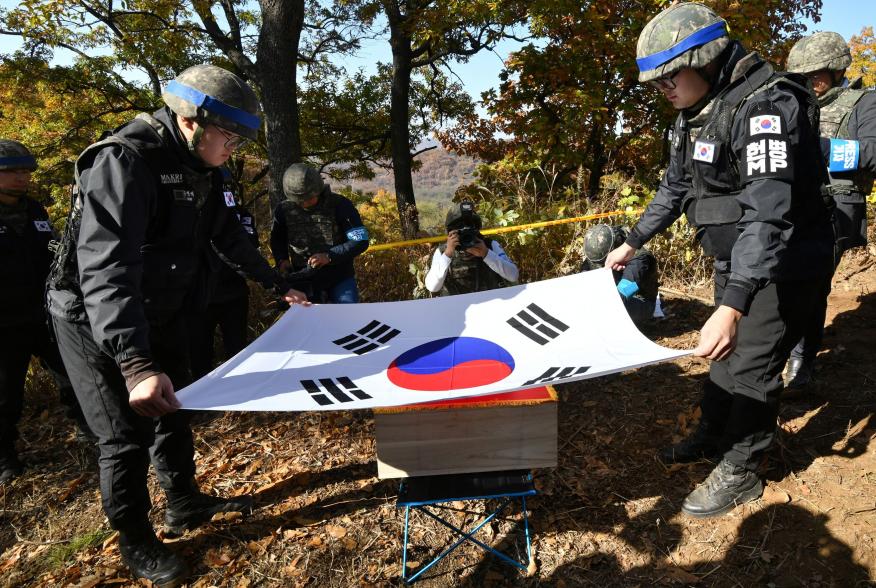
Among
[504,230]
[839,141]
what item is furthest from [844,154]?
[504,230]

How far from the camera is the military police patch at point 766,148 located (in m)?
2.28

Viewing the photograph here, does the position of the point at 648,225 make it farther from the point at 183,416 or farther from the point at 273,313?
the point at 273,313

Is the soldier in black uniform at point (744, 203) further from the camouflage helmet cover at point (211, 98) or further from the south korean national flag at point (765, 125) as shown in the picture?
the camouflage helmet cover at point (211, 98)

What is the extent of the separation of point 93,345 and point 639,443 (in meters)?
3.50

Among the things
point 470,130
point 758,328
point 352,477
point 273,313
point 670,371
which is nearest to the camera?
point 758,328

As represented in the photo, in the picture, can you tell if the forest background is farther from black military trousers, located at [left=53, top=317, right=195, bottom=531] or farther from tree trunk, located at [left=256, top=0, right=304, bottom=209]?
black military trousers, located at [left=53, top=317, right=195, bottom=531]

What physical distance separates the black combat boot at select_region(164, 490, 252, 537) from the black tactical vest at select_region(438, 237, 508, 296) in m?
2.53

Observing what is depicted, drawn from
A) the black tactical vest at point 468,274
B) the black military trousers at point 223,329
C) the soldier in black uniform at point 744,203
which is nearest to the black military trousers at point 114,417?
the black military trousers at point 223,329

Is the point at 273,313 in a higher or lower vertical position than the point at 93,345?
lower

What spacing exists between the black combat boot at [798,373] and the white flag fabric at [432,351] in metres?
1.89

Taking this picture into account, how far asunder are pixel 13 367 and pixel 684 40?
5124mm

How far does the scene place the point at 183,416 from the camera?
310cm

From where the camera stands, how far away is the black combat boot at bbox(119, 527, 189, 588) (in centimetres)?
275

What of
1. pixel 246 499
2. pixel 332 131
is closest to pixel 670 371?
pixel 246 499
